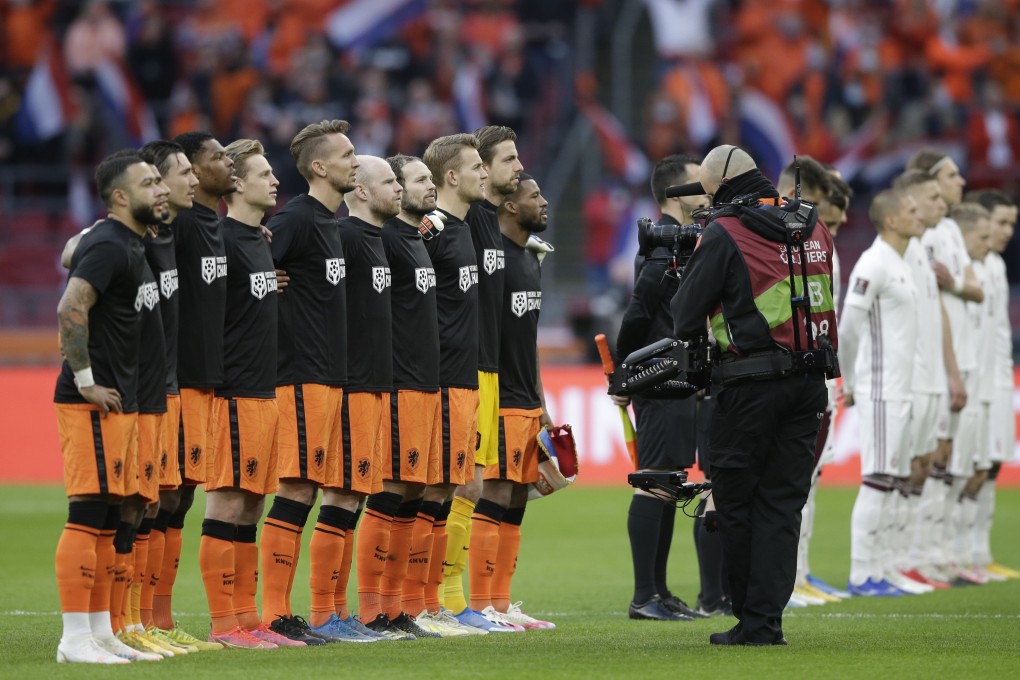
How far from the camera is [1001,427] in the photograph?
1431cm

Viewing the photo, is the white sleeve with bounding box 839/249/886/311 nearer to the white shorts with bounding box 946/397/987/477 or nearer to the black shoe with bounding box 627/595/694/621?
the white shorts with bounding box 946/397/987/477

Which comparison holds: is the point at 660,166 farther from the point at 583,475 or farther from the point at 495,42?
the point at 495,42

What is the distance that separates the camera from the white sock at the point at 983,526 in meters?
13.8

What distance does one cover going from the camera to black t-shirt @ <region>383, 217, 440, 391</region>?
9328 mm

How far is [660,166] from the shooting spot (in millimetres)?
11164

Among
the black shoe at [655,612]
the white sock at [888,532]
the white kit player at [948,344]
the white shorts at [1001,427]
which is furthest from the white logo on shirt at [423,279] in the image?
the white shorts at [1001,427]

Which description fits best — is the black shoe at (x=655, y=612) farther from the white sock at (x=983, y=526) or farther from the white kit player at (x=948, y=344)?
the white sock at (x=983, y=526)

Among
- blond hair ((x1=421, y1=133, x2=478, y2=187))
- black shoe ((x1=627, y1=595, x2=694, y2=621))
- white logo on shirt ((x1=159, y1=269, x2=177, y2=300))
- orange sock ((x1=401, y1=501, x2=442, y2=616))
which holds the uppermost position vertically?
blond hair ((x1=421, y1=133, x2=478, y2=187))

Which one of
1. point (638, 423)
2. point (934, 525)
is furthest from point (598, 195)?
point (638, 423)

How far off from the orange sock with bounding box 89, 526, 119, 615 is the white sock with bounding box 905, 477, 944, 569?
735 cm

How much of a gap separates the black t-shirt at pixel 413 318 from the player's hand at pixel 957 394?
5.47 m

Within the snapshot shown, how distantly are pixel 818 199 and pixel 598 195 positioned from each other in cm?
1249

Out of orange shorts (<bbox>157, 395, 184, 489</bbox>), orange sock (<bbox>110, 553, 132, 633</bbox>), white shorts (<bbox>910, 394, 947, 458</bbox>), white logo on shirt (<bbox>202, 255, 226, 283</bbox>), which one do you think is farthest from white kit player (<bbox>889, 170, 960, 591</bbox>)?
orange sock (<bbox>110, 553, 132, 633</bbox>)

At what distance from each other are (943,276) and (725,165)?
16.5ft
